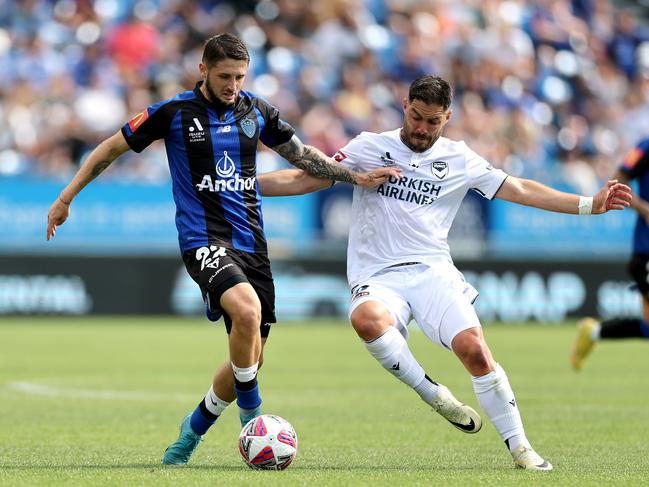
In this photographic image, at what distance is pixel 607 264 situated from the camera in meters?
21.7

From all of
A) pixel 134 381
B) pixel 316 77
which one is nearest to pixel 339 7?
pixel 316 77

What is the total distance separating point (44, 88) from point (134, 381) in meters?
9.85

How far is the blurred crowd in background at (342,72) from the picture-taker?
21203mm

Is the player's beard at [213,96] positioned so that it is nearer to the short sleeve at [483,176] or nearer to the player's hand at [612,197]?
the short sleeve at [483,176]

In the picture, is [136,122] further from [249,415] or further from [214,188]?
[249,415]

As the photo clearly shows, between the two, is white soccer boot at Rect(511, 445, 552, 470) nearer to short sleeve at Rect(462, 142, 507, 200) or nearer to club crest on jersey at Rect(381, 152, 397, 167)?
short sleeve at Rect(462, 142, 507, 200)

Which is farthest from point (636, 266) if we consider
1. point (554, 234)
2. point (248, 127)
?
point (554, 234)

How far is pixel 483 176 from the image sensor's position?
766 cm

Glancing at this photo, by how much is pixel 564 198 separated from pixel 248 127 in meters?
1.89

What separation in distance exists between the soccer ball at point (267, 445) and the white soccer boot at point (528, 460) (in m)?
1.19

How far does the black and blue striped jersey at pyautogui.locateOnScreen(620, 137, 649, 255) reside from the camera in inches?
463

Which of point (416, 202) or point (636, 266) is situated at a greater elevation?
point (416, 202)

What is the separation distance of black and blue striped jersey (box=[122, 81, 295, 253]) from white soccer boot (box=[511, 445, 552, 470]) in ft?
6.00

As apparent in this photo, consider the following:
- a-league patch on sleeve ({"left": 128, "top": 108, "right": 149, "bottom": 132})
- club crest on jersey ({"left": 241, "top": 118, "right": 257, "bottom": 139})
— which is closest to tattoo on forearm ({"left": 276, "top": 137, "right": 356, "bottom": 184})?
club crest on jersey ({"left": 241, "top": 118, "right": 257, "bottom": 139})
